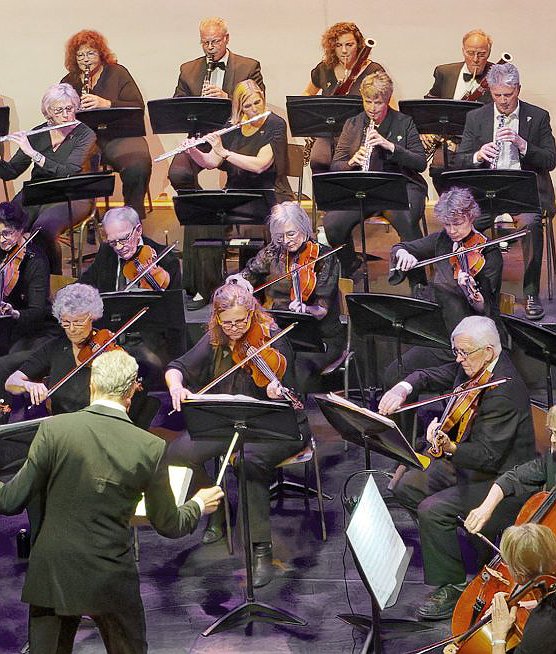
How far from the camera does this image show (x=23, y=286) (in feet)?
20.4

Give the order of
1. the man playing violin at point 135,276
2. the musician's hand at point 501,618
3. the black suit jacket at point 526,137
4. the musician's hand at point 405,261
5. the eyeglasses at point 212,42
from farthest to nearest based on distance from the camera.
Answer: the eyeglasses at point 212,42 → the black suit jacket at point 526,137 → the musician's hand at point 405,261 → the man playing violin at point 135,276 → the musician's hand at point 501,618

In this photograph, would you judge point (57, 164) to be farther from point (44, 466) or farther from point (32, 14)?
point (44, 466)

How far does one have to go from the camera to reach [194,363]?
535 cm

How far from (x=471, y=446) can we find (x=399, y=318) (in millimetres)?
742

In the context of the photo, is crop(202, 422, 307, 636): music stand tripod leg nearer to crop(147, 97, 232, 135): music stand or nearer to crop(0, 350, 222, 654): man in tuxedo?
crop(0, 350, 222, 654): man in tuxedo

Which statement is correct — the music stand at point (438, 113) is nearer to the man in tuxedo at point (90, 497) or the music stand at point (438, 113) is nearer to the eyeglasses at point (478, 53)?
the eyeglasses at point (478, 53)

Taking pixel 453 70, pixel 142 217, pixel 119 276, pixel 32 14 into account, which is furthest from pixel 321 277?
pixel 32 14

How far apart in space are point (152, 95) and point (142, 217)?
169 cm

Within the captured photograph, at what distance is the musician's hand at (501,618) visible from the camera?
3.52m

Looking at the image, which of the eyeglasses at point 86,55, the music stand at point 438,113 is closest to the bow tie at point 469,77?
the music stand at point 438,113

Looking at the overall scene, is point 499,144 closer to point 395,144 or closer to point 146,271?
point 395,144

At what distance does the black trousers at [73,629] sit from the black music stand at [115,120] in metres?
3.71

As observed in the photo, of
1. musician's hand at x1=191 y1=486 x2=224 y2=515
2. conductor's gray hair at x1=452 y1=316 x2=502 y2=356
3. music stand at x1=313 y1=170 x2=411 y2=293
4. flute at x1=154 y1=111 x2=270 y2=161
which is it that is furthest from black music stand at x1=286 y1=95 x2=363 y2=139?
musician's hand at x1=191 y1=486 x2=224 y2=515

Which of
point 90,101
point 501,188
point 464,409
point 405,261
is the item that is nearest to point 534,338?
point 464,409
